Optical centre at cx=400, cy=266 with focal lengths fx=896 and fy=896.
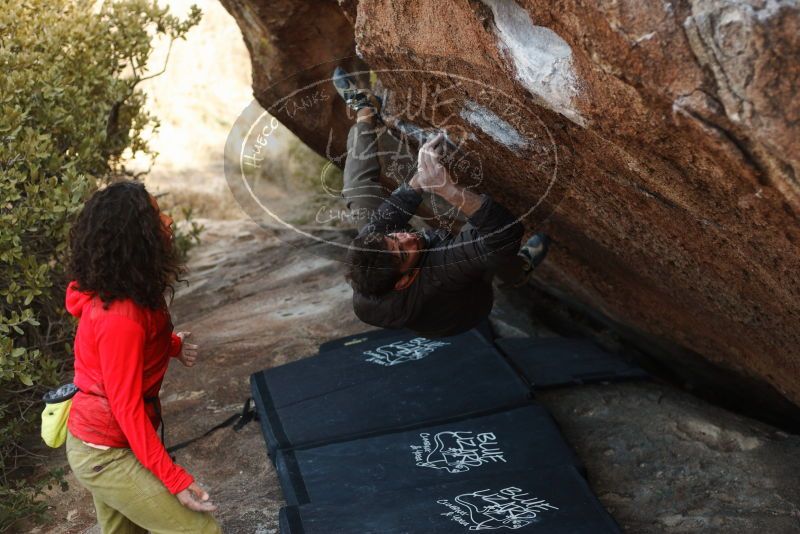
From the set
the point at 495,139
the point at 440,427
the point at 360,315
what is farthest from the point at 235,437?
the point at 495,139

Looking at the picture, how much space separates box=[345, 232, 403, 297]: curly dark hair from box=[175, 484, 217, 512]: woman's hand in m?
1.01

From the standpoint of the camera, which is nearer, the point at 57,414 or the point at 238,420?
the point at 57,414

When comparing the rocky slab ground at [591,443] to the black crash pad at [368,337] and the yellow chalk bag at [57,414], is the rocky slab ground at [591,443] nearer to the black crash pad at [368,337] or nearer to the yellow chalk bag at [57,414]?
the black crash pad at [368,337]

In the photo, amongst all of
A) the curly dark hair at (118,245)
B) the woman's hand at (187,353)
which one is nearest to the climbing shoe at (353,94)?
the woman's hand at (187,353)

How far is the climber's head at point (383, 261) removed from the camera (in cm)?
326

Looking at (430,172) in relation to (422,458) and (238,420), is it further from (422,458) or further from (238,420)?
(238,420)

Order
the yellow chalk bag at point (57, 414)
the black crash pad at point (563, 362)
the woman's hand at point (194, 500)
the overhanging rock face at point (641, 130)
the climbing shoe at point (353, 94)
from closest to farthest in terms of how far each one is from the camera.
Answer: the overhanging rock face at point (641, 130) < the woman's hand at point (194, 500) < the yellow chalk bag at point (57, 414) < the climbing shoe at point (353, 94) < the black crash pad at point (563, 362)

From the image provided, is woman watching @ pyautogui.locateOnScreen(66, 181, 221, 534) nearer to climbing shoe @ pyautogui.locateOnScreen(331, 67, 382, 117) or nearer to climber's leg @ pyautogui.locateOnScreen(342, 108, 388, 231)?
climber's leg @ pyautogui.locateOnScreen(342, 108, 388, 231)

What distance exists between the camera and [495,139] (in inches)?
140

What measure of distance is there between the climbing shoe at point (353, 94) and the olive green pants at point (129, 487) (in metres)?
1.75

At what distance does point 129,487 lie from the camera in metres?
2.65

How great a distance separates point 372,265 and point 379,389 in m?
1.58

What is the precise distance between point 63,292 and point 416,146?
2.46 meters

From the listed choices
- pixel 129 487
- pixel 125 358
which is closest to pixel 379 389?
pixel 129 487
